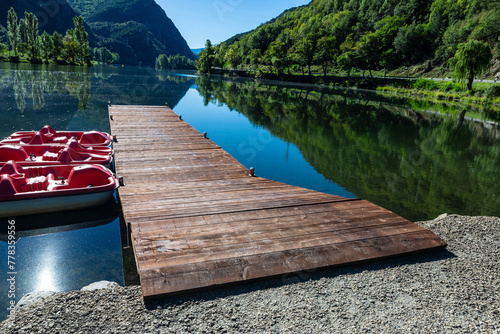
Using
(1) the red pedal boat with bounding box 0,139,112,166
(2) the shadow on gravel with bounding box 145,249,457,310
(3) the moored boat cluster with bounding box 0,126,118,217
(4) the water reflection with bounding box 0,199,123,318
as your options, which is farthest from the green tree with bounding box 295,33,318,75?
(2) the shadow on gravel with bounding box 145,249,457,310

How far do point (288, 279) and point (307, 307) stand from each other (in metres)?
0.66

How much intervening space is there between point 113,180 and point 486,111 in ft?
163

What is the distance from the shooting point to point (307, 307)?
4.40 meters

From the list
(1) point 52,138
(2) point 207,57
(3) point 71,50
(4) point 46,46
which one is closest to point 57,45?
(3) point 71,50

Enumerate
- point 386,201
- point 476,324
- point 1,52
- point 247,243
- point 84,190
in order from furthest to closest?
point 1,52, point 386,201, point 84,190, point 247,243, point 476,324

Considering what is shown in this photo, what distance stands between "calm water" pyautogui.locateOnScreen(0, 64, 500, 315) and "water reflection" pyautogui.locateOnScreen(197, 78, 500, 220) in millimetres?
60

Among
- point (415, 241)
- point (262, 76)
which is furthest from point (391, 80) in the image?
point (415, 241)

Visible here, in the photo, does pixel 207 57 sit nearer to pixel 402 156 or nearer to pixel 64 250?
pixel 402 156

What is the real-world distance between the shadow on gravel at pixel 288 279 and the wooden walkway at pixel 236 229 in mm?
118

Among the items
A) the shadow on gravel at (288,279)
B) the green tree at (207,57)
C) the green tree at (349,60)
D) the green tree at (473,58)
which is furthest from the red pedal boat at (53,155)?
the green tree at (207,57)

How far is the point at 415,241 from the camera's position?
20.5 feet

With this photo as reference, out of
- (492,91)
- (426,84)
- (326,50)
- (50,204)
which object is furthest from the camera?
(326,50)

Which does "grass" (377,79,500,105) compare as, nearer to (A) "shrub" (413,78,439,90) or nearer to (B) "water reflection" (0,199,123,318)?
(A) "shrub" (413,78,439,90)

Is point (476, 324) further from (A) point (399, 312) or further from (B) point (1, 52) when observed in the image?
(B) point (1, 52)
